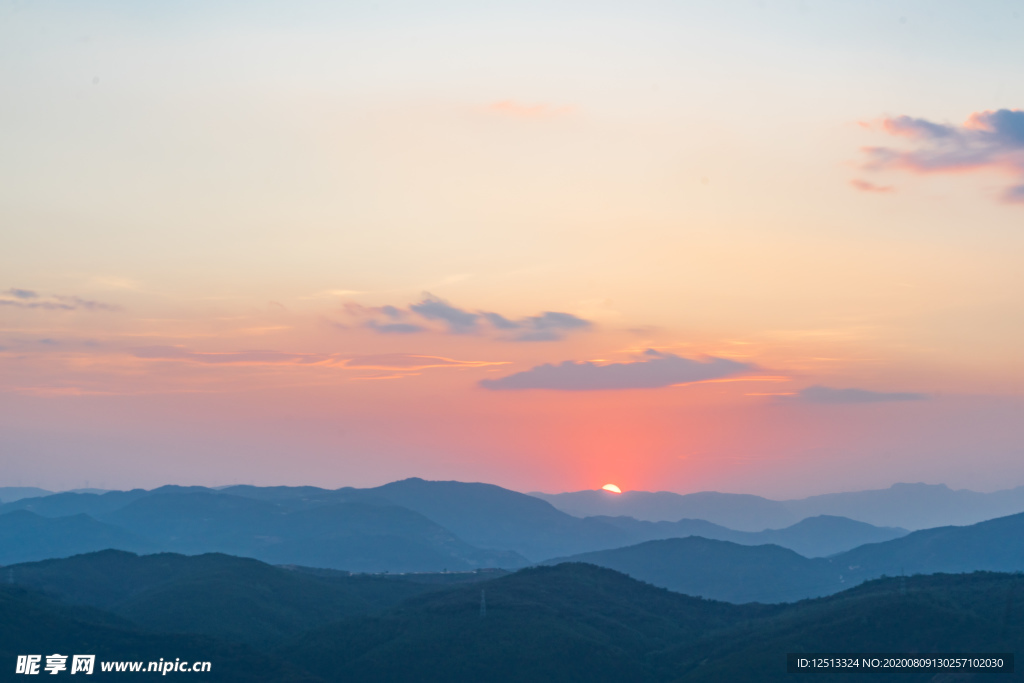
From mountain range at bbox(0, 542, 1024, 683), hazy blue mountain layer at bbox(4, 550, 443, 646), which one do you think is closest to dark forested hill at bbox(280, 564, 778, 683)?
mountain range at bbox(0, 542, 1024, 683)

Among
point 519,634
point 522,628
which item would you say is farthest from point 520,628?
point 519,634

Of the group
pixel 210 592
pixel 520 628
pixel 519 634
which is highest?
pixel 210 592

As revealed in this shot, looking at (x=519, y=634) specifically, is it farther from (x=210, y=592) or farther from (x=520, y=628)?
(x=210, y=592)

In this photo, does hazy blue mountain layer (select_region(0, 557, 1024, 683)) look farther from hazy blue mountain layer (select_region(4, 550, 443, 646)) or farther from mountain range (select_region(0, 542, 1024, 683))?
hazy blue mountain layer (select_region(4, 550, 443, 646))

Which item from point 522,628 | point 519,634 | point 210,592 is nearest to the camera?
point 519,634

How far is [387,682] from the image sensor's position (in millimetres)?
91250

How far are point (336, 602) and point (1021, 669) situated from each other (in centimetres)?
9722

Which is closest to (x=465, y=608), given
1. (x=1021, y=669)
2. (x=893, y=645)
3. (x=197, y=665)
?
(x=197, y=665)

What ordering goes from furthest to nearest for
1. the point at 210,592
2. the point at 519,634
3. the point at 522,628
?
the point at 210,592
the point at 522,628
the point at 519,634

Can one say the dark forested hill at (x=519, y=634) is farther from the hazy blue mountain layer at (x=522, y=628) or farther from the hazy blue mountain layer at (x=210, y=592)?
the hazy blue mountain layer at (x=210, y=592)

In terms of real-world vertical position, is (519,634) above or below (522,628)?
below

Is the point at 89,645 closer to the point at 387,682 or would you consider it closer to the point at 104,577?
the point at 387,682

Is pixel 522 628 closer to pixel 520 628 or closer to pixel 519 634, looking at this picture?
pixel 520 628

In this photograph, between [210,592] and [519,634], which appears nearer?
[519,634]
